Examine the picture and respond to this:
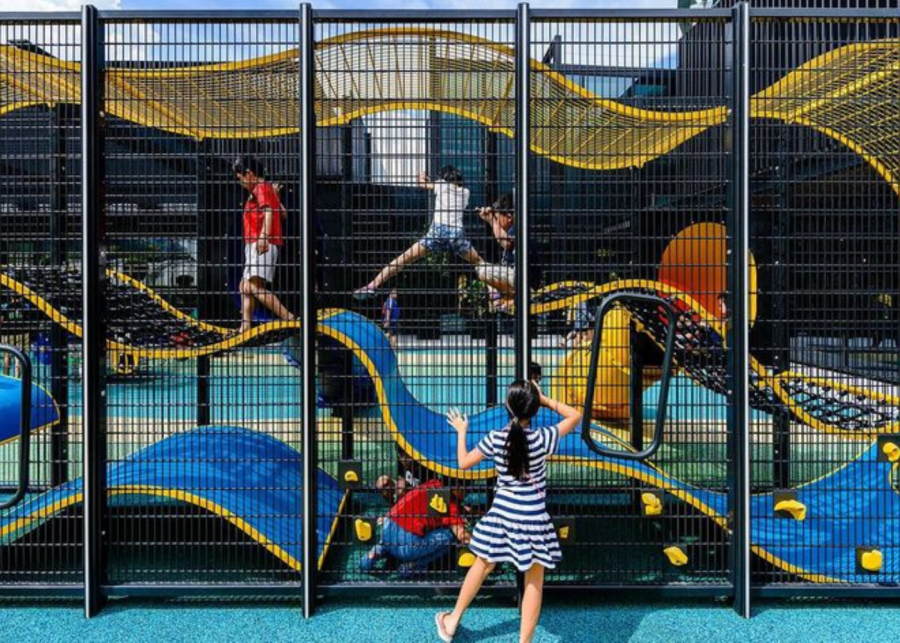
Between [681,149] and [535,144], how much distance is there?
813 mm

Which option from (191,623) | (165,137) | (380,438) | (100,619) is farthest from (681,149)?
(100,619)

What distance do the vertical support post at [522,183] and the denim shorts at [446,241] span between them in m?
0.29

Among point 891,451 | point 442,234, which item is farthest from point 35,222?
point 891,451

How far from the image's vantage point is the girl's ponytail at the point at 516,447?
297 centimetres

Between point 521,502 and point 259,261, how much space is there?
1.81m

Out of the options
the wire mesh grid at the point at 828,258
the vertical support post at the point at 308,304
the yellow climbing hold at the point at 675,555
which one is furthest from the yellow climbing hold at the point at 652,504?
the vertical support post at the point at 308,304

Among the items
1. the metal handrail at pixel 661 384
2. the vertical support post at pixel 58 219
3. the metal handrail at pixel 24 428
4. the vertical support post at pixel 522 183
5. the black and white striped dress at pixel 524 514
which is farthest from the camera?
the vertical support post at pixel 58 219

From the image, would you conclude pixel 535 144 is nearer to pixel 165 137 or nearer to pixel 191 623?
pixel 165 137

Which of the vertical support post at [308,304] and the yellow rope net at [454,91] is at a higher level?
the yellow rope net at [454,91]

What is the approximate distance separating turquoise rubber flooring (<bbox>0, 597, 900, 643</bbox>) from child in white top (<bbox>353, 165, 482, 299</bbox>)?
1654mm

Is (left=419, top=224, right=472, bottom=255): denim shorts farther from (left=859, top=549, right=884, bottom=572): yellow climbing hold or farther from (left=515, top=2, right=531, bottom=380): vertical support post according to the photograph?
(left=859, top=549, right=884, bottom=572): yellow climbing hold

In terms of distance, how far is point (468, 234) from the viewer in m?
3.56

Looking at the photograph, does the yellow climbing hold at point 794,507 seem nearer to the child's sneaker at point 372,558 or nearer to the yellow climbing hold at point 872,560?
the yellow climbing hold at point 872,560

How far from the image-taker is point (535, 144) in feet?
12.0
